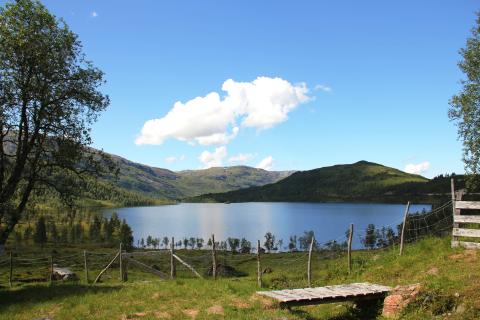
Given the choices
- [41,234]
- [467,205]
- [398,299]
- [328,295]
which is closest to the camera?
[398,299]

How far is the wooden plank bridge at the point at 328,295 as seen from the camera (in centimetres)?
1688

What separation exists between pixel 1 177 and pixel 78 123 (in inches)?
242

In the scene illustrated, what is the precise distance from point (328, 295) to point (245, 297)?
4366 millimetres

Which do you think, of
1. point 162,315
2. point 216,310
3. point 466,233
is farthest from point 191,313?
point 466,233

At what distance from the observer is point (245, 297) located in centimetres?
1961

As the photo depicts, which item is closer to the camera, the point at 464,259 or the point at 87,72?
the point at 464,259

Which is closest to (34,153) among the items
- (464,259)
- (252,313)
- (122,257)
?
(122,257)

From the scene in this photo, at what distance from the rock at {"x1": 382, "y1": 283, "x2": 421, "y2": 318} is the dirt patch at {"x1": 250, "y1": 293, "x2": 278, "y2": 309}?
14.8 ft

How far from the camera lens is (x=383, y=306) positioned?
17281 mm

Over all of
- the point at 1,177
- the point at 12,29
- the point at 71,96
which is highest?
the point at 12,29

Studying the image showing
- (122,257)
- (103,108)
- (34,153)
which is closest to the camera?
(34,153)

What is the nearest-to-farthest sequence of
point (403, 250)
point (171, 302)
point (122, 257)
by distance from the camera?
point (171, 302) → point (403, 250) → point (122, 257)

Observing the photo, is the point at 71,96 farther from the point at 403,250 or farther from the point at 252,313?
the point at 403,250

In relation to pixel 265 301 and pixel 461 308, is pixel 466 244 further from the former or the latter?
pixel 265 301
